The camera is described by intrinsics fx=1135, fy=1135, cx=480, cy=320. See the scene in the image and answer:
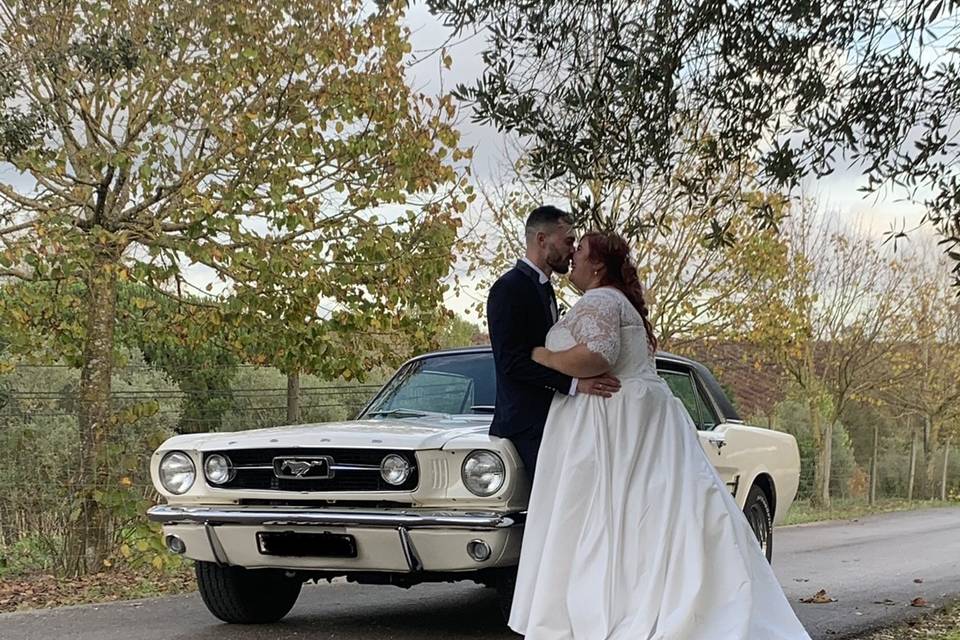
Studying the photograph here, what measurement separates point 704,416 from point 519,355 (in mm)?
2771

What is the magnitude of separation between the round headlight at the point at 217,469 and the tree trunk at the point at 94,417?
3678 mm

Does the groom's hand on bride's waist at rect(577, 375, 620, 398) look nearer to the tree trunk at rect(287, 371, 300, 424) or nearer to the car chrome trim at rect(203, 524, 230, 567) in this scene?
the car chrome trim at rect(203, 524, 230, 567)

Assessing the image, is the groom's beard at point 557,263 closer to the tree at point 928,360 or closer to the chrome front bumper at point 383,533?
the chrome front bumper at point 383,533

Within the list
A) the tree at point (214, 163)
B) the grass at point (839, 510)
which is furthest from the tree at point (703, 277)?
the tree at point (214, 163)

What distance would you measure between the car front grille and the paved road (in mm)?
908

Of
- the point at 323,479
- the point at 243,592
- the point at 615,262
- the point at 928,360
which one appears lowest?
the point at 243,592

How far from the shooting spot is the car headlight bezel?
19.8 ft

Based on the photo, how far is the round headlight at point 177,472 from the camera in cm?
615

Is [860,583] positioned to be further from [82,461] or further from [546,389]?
[82,461]

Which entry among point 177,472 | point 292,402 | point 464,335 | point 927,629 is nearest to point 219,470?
point 177,472

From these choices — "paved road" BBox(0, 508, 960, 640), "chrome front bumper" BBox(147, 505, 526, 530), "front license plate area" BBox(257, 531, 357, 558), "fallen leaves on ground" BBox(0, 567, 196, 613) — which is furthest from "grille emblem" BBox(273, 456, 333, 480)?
"fallen leaves on ground" BBox(0, 567, 196, 613)

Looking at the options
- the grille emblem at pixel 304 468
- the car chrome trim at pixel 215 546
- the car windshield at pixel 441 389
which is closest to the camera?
the grille emblem at pixel 304 468

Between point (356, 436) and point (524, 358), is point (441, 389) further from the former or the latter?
point (524, 358)

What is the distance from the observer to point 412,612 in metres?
7.18
